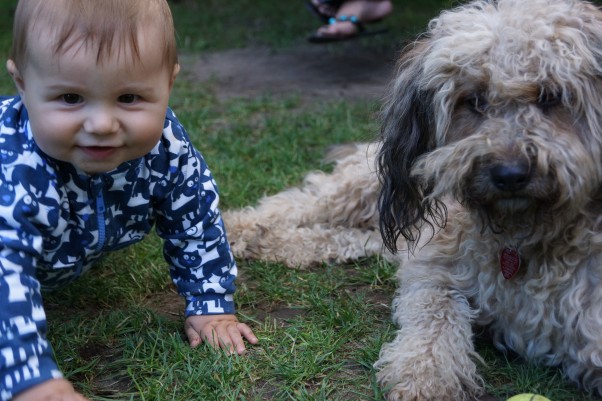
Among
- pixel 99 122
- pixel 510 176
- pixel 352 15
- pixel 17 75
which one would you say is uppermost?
pixel 17 75

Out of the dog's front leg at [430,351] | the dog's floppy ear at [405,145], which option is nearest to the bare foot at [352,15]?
the dog's floppy ear at [405,145]

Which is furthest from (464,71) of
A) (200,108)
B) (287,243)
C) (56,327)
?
(200,108)

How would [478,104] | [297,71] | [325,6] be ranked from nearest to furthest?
1. [478,104]
2. [325,6]
3. [297,71]

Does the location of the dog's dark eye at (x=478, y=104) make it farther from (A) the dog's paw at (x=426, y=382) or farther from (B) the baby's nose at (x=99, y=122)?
(B) the baby's nose at (x=99, y=122)

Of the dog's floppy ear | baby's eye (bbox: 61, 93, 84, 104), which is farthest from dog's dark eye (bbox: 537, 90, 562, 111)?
baby's eye (bbox: 61, 93, 84, 104)

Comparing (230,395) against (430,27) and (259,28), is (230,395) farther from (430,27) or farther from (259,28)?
(259,28)

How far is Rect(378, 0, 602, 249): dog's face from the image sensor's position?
2.52m

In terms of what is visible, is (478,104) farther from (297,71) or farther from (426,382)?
(297,71)

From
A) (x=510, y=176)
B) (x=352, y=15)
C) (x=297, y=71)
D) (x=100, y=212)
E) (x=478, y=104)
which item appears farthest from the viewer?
(x=297, y=71)

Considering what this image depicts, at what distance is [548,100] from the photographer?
2641 mm

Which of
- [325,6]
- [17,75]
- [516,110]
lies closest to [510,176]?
[516,110]

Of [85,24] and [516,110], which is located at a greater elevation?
[85,24]

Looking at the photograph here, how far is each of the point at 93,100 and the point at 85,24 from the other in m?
0.23

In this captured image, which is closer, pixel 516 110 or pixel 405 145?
pixel 516 110
